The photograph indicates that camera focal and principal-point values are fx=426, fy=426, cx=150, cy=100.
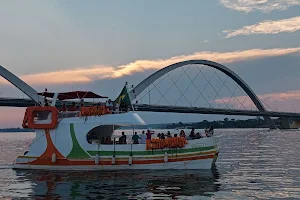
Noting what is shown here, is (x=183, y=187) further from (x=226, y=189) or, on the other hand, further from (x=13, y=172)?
(x=13, y=172)

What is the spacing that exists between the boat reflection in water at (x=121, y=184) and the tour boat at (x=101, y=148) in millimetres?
521

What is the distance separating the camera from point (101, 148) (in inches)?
795

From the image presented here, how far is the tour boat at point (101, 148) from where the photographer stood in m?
20.1

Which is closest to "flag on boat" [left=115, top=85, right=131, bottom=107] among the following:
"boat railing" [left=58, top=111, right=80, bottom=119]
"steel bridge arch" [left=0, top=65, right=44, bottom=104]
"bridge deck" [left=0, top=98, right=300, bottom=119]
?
"boat railing" [left=58, top=111, right=80, bottom=119]

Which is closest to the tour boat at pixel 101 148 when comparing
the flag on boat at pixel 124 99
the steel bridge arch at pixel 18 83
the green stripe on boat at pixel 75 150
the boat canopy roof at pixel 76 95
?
the green stripe on boat at pixel 75 150

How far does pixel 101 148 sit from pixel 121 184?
13.3 feet

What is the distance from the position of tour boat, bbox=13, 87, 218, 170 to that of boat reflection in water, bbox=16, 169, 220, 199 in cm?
52

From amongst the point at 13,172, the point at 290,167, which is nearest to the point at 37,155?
the point at 13,172

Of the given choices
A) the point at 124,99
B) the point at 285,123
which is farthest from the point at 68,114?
the point at 285,123

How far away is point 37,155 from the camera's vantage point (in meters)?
21.2

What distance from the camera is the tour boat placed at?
20.1 m

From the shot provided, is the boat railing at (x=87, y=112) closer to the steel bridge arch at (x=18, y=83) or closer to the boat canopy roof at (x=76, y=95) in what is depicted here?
the boat canopy roof at (x=76, y=95)

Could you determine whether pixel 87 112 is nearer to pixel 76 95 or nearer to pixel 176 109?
pixel 76 95

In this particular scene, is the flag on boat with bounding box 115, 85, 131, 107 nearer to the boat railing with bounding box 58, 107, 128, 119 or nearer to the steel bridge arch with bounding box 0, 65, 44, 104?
the boat railing with bounding box 58, 107, 128, 119
